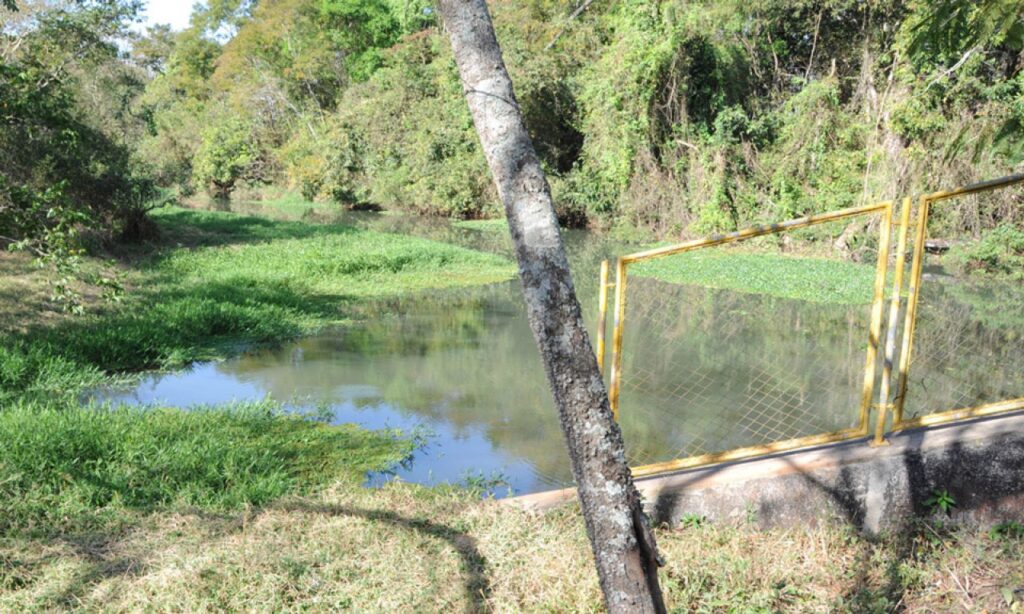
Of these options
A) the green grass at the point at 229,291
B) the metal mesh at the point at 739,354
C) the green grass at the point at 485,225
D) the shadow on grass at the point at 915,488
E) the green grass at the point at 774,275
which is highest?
the shadow on grass at the point at 915,488

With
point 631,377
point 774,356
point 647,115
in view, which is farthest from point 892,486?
point 647,115

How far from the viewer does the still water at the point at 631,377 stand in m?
6.42

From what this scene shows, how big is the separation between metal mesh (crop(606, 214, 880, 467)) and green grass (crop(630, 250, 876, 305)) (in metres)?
0.02

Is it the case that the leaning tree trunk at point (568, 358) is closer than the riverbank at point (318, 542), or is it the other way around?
the leaning tree trunk at point (568, 358)

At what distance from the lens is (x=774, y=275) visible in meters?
13.9

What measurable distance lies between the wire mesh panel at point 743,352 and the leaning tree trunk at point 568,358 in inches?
71.1

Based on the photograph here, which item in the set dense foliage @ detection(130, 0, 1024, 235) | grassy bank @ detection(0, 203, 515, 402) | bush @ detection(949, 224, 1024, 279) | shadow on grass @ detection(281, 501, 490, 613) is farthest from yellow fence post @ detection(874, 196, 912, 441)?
bush @ detection(949, 224, 1024, 279)

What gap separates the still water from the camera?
21.1 ft

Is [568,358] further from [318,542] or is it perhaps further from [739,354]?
[739,354]

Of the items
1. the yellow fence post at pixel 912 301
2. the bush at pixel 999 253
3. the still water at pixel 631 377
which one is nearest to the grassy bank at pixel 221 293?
the still water at pixel 631 377

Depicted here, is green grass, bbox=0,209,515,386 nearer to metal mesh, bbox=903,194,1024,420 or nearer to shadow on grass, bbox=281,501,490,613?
shadow on grass, bbox=281,501,490,613

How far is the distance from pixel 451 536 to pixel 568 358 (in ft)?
6.59

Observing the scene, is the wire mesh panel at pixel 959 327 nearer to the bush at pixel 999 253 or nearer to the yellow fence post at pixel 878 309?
the bush at pixel 999 253

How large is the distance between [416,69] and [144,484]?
3018cm
